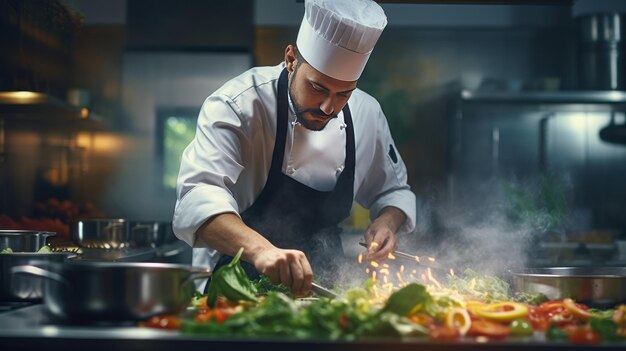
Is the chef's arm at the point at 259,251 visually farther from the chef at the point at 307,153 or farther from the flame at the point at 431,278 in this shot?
the flame at the point at 431,278

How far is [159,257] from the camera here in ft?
13.6

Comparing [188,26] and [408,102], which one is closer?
[188,26]

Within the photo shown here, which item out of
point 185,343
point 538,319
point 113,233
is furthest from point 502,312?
point 113,233

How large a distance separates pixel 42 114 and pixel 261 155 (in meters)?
2.85

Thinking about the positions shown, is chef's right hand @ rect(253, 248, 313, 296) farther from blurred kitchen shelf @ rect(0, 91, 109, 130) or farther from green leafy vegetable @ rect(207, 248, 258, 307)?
blurred kitchen shelf @ rect(0, 91, 109, 130)

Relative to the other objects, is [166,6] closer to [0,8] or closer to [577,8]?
[0,8]

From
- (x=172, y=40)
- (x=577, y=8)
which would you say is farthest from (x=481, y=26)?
(x=172, y=40)

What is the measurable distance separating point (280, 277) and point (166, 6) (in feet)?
13.0

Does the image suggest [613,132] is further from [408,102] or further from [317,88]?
[317,88]

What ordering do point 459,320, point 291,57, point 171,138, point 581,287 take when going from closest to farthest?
point 459,320 < point 581,287 < point 291,57 < point 171,138

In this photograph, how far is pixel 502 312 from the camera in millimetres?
1764

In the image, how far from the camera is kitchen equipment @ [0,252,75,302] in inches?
78.8

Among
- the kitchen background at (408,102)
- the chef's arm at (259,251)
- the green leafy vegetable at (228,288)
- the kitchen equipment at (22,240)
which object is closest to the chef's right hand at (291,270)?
the chef's arm at (259,251)

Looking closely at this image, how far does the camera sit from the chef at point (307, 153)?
2613 mm
